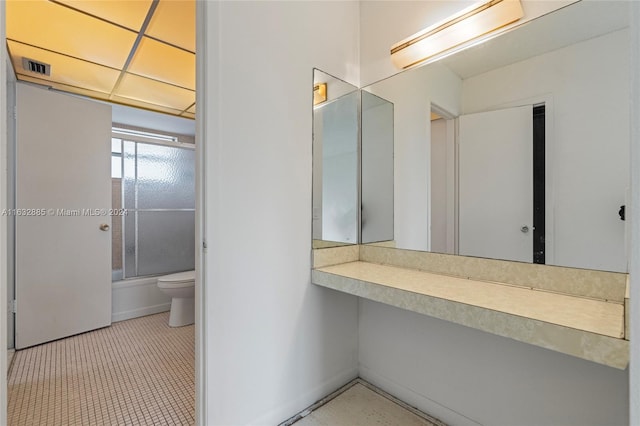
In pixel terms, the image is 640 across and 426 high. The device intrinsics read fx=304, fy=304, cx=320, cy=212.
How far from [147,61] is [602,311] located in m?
3.17

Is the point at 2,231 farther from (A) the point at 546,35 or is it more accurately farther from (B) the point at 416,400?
(A) the point at 546,35

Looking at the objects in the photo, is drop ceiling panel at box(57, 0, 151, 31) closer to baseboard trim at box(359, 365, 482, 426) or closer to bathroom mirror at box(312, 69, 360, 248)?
bathroom mirror at box(312, 69, 360, 248)

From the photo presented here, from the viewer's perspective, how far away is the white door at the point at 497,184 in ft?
4.60

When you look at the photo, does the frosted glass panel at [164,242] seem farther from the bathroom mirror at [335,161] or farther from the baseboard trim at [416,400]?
the baseboard trim at [416,400]

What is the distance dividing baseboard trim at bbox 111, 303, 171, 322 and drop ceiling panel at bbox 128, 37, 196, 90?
7.41ft

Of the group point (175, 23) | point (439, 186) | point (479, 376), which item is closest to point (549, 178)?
point (439, 186)

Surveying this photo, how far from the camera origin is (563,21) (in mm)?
1289

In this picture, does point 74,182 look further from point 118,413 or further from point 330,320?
point 330,320

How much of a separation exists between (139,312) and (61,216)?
1.18 meters

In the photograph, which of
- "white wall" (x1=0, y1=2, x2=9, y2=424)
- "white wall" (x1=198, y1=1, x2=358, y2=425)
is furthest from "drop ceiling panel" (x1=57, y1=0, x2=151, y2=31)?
"white wall" (x1=0, y1=2, x2=9, y2=424)

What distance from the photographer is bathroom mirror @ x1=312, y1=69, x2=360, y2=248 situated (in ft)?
5.90

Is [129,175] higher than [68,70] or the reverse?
the reverse

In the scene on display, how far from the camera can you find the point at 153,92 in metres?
3.06

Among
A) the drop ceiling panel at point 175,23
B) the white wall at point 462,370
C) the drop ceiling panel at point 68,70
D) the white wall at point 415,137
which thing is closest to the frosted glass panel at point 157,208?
the drop ceiling panel at point 68,70
